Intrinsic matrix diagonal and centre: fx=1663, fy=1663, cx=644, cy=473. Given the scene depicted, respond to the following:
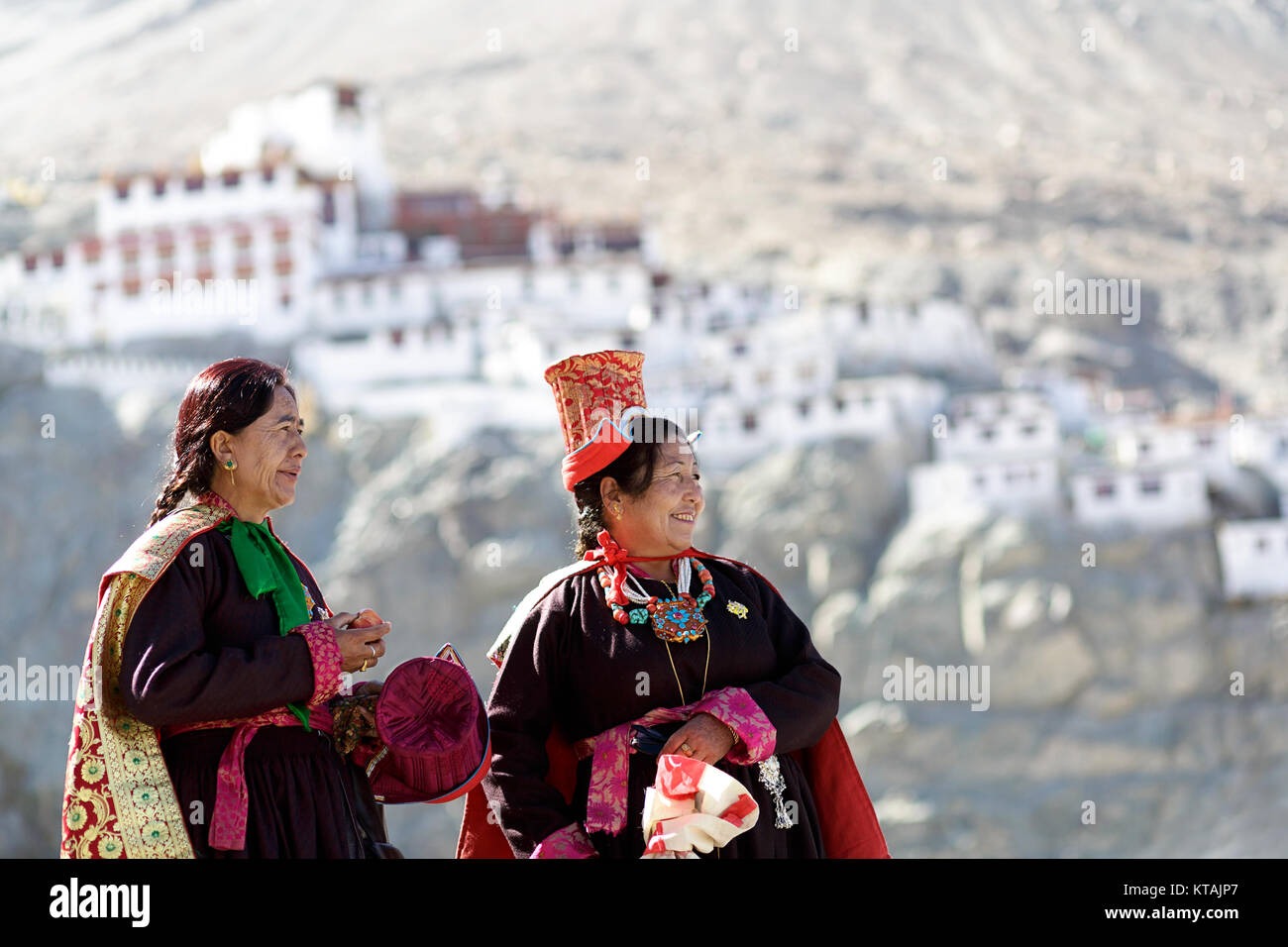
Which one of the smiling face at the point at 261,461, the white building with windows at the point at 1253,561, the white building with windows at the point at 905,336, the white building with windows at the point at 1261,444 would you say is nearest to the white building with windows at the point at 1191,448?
the white building with windows at the point at 1261,444

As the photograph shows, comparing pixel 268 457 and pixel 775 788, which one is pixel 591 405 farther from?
pixel 775 788

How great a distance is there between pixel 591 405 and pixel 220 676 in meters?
1.23

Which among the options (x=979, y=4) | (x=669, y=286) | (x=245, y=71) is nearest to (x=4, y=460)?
(x=669, y=286)

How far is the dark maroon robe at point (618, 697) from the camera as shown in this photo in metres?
4.14

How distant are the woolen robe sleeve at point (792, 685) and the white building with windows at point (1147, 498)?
30808 mm

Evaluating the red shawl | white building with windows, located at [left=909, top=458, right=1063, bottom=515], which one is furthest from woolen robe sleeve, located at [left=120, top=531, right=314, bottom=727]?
white building with windows, located at [left=909, top=458, right=1063, bottom=515]

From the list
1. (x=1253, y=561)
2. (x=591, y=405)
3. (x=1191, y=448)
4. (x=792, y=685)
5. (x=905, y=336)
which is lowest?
(x=1253, y=561)

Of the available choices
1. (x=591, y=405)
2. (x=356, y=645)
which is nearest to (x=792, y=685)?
(x=591, y=405)

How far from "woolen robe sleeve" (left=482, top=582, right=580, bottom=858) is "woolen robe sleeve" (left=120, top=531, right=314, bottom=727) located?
0.52 meters

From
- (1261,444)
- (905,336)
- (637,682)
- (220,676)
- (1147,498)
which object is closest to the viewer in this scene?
(220,676)

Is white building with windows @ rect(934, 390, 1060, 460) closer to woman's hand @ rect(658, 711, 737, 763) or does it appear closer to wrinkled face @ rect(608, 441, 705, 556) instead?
wrinkled face @ rect(608, 441, 705, 556)

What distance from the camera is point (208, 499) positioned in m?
4.18

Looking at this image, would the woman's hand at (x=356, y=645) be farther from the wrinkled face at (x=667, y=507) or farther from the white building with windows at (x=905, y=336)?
the white building with windows at (x=905, y=336)

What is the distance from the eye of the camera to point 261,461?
4.16m
